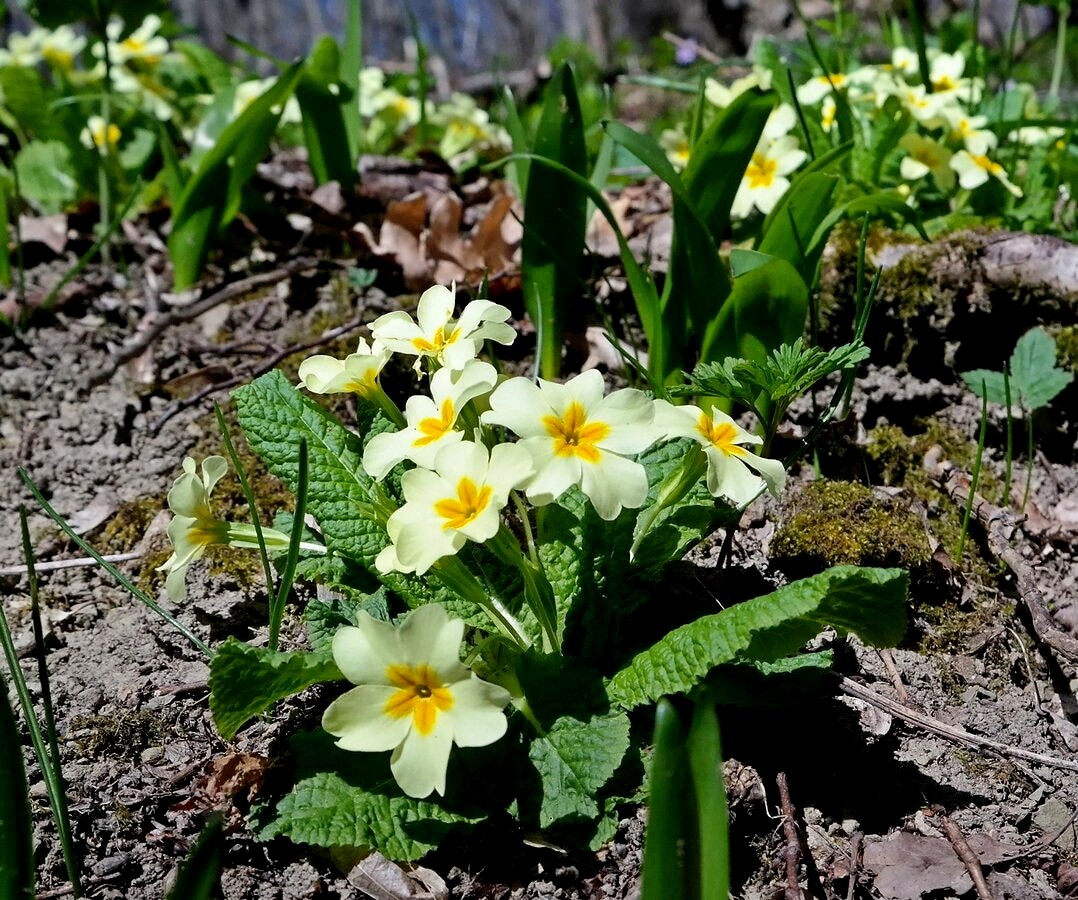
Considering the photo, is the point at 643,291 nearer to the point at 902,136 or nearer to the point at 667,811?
the point at 902,136

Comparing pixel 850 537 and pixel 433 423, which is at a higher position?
pixel 433 423

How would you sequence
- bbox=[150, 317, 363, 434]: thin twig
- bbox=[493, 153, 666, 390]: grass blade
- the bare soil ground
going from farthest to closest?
bbox=[150, 317, 363, 434]: thin twig < bbox=[493, 153, 666, 390]: grass blade < the bare soil ground

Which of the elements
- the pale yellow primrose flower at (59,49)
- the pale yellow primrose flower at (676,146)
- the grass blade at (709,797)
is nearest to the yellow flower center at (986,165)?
the pale yellow primrose flower at (676,146)

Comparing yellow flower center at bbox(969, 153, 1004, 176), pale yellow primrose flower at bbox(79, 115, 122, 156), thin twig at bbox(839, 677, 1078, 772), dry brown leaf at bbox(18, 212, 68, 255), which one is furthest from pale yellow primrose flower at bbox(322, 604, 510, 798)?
dry brown leaf at bbox(18, 212, 68, 255)

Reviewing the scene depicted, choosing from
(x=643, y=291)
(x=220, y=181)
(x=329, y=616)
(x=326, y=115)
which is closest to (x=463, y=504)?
(x=329, y=616)

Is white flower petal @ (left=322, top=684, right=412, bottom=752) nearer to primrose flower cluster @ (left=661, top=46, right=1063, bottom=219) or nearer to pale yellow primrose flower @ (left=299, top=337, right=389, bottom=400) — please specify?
pale yellow primrose flower @ (left=299, top=337, right=389, bottom=400)

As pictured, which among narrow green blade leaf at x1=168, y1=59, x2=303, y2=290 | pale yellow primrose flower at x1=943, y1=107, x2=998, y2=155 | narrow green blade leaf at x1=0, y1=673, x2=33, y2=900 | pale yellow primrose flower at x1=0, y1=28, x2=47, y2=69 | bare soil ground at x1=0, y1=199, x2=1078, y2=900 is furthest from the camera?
pale yellow primrose flower at x1=0, y1=28, x2=47, y2=69
